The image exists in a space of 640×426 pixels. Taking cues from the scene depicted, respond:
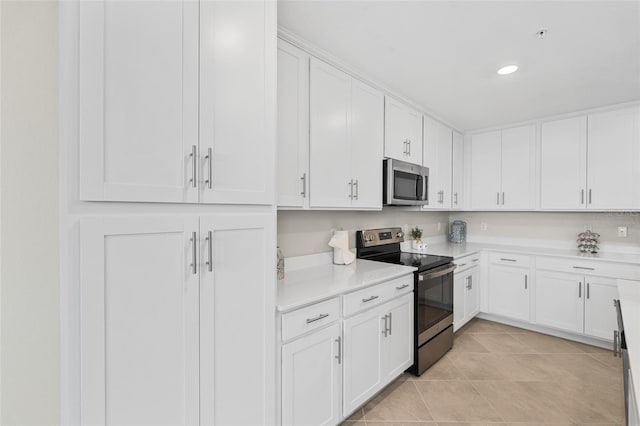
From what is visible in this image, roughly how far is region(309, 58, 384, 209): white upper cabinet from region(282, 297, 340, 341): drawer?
0.67 meters

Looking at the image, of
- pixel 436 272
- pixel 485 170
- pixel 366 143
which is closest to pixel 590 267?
pixel 485 170

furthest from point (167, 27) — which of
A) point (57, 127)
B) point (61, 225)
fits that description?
point (61, 225)

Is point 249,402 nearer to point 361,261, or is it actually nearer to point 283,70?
point 361,261

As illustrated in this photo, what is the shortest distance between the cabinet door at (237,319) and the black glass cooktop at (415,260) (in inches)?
57.3

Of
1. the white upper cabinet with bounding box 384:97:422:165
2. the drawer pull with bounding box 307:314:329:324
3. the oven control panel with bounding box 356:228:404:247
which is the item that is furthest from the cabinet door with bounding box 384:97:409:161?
the drawer pull with bounding box 307:314:329:324

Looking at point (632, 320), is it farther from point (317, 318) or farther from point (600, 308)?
point (600, 308)

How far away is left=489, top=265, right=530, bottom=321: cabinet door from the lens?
334 centimetres

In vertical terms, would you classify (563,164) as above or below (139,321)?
above

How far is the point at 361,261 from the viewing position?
8.50 feet

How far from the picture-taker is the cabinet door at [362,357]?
5.82ft

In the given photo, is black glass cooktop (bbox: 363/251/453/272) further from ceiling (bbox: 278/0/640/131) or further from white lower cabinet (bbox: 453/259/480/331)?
ceiling (bbox: 278/0/640/131)

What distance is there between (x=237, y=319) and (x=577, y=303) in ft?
11.7

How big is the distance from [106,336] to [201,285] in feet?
1.05

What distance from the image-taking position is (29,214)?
913 millimetres
